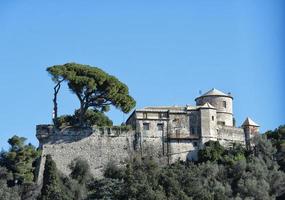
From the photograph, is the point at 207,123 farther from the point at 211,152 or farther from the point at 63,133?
the point at 63,133

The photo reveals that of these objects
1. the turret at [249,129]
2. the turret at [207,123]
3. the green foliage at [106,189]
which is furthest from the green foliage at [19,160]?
the turret at [249,129]

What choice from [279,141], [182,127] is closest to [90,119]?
[182,127]

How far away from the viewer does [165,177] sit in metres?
48.3

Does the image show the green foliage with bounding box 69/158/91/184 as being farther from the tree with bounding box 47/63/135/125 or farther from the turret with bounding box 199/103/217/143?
the turret with bounding box 199/103/217/143

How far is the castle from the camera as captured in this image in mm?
54875

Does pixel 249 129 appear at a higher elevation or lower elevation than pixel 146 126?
higher

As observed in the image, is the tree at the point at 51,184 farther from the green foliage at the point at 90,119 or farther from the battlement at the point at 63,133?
the green foliage at the point at 90,119

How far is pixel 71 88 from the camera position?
55031 mm

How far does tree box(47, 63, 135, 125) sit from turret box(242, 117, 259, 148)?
7404 mm

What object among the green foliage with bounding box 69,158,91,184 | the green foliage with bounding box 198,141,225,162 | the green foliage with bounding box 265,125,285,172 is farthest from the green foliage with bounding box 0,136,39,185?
the green foliage with bounding box 265,125,285,172

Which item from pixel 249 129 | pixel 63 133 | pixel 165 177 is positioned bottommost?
pixel 165 177

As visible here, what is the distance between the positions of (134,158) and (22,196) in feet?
22.9

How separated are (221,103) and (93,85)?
8.81 metres

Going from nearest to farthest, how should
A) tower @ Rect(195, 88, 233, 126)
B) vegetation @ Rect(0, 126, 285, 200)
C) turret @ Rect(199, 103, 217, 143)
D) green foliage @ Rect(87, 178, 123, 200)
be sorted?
vegetation @ Rect(0, 126, 285, 200), green foliage @ Rect(87, 178, 123, 200), turret @ Rect(199, 103, 217, 143), tower @ Rect(195, 88, 233, 126)
